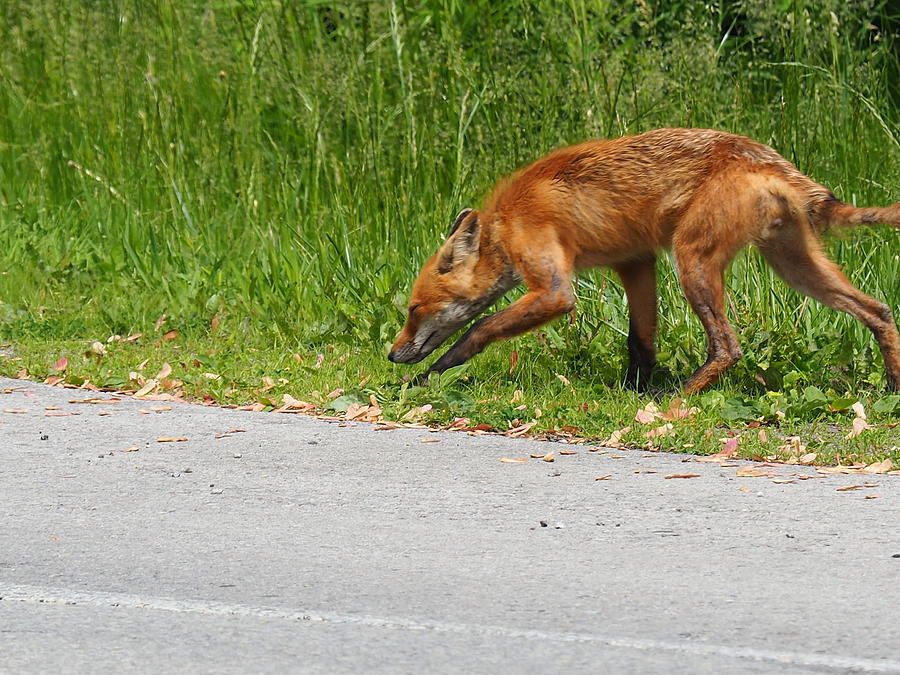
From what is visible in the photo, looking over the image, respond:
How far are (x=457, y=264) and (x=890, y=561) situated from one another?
3741 millimetres

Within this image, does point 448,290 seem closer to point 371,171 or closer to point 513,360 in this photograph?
point 513,360

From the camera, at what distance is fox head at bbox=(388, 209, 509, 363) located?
303 inches

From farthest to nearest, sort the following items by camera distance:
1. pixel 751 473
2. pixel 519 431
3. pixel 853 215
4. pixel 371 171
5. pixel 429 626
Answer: pixel 371 171, pixel 853 215, pixel 519 431, pixel 751 473, pixel 429 626

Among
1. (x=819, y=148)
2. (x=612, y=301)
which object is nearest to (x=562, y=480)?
(x=612, y=301)

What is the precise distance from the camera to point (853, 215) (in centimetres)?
700

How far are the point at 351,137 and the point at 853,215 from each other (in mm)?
4636

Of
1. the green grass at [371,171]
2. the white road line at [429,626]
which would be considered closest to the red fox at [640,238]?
the green grass at [371,171]

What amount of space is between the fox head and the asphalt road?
1293 mm

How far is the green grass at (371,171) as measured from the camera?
7516 mm

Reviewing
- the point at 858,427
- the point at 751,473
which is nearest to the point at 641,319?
the point at 858,427

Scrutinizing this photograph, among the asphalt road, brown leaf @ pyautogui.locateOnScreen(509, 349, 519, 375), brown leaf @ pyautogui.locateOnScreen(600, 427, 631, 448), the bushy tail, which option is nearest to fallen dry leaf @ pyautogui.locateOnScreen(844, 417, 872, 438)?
the asphalt road

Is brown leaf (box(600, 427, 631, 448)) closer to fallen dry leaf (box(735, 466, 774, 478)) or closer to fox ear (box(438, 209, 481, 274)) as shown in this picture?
fallen dry leaf (box(735, 466, 774, 478))

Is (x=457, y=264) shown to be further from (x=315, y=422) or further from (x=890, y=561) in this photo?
(x=890, y=561)

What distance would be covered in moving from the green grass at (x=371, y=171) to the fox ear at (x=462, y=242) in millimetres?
630
